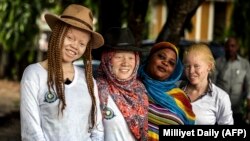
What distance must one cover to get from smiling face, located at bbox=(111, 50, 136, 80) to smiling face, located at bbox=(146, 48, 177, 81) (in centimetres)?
20

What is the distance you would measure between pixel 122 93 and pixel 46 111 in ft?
1.84

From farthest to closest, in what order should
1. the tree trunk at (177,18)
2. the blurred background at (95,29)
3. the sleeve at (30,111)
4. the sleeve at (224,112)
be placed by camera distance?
the blurred background at (95,29) → the tree trunk at (177,18) → the sleeve at (224,112) → the sleeve at (30,111)

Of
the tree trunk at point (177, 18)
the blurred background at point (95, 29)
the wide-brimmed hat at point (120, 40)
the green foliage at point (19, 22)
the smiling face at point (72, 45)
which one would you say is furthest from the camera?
the green foliage at point (19, 22)

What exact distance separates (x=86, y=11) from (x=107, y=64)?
1.25 feet

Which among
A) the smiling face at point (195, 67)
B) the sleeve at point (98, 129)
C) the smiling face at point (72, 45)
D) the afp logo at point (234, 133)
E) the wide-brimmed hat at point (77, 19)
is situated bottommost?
the afp logo at point (234, 133)

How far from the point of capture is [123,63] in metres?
3.75

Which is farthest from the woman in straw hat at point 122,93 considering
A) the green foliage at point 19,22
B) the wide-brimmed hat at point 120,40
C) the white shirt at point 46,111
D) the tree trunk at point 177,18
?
the green foliage at point 19,22

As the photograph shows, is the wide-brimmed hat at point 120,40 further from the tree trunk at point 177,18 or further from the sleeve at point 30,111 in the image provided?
the tree trunk at point 177,18

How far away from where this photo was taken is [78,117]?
11.2 ft

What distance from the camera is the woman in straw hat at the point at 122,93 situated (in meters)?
3.65

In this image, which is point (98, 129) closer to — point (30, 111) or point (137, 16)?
point (30, 111)

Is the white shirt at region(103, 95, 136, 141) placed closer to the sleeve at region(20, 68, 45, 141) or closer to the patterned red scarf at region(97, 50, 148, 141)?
the patterned red scarf at region(97, 50, 148, 141)

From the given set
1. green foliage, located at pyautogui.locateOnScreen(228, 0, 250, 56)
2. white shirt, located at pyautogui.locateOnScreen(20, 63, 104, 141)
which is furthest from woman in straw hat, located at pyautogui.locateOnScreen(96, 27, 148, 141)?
green foliage, located at pyautogui.locateOnScreen(228, 0, 250, 56)

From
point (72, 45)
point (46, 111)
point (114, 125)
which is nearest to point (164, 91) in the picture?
point (114, 125)
